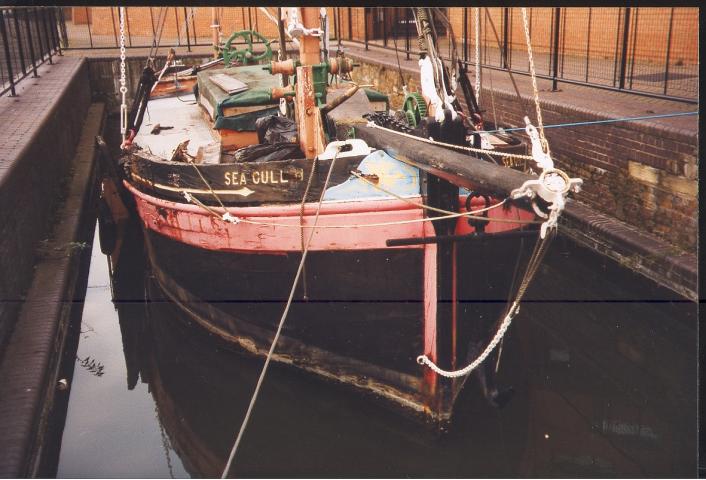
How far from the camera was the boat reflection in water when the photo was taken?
5.34 metres

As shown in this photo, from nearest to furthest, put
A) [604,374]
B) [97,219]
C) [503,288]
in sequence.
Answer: [503,288] → [604,374] → [97,219]

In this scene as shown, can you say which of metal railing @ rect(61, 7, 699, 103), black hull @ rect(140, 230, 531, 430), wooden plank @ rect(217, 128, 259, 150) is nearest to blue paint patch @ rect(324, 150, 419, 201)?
black hull @ rect(140, 230, 531, 430)

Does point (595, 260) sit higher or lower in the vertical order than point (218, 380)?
higher

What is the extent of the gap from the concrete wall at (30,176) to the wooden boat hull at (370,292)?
5.00 feet

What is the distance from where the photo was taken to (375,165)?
5.15 m

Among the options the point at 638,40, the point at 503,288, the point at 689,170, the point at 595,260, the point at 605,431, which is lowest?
the point at 605,431

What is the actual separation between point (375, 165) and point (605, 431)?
270 centimetres

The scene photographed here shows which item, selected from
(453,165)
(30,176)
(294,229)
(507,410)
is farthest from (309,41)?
(507,410)

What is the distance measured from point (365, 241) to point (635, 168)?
3.43 meters

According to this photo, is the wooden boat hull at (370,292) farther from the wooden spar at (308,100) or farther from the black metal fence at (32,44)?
the black metal fence at (32,44)

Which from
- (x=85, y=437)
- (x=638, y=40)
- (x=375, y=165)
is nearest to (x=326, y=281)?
(x=375, y=165)

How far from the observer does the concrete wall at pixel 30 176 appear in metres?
5.70

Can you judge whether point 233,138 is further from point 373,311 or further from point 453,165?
point 453,165

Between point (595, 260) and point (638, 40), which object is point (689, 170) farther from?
point (638, 40)
